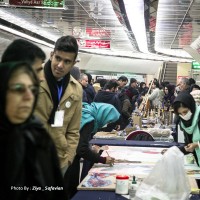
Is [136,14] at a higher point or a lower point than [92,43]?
higher

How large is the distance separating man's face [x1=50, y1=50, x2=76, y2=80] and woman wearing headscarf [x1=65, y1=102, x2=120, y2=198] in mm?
874

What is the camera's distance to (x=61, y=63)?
8.98 feet

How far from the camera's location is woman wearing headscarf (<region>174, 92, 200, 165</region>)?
4.12 metres

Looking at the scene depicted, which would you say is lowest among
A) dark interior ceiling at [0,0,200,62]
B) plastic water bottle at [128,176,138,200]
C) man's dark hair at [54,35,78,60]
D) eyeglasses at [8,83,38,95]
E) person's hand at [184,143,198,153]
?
plastic water bottle at [128,176,138,200]

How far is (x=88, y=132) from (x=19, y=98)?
2.31m

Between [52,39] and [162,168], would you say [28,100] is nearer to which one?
[162,168]

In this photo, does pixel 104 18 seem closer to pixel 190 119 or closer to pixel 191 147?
pixel 190 119

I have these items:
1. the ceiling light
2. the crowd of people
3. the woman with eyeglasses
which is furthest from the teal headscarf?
the ceiling light

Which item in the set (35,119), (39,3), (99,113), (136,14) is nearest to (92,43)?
(136,14)

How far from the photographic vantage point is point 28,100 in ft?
4.44

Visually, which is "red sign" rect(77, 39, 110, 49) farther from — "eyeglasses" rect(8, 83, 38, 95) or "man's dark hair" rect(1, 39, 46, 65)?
"eyeglasses" rect(8, 83, 38, 95)

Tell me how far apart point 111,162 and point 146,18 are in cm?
778

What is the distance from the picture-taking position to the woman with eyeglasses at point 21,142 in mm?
1299

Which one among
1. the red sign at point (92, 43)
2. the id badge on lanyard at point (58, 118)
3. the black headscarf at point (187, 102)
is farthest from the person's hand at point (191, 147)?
the red sign at point (92, 43)
